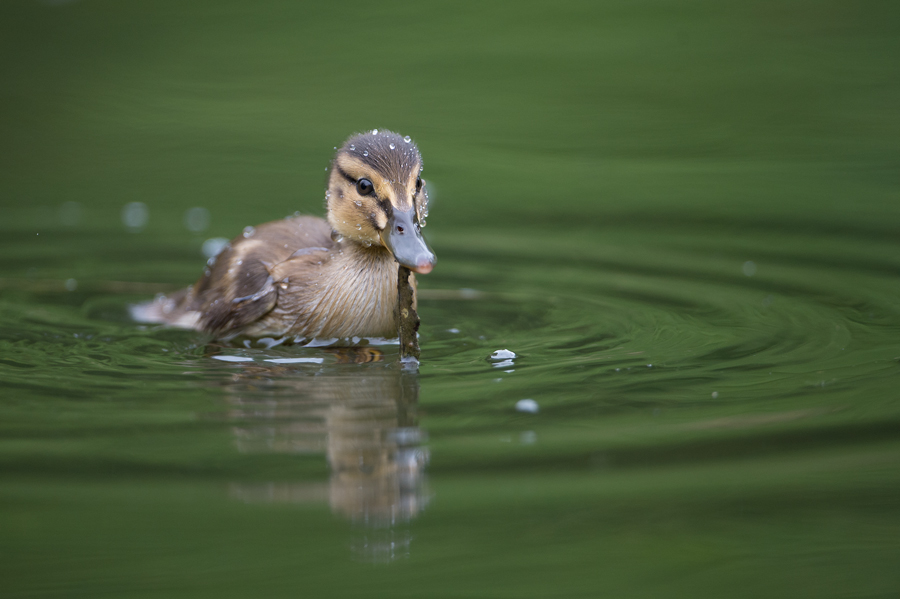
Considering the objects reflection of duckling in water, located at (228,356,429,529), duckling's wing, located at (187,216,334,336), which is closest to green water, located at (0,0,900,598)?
reflection of duckling in water, located at (228,356,429,529)

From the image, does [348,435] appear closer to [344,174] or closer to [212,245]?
[344,174]

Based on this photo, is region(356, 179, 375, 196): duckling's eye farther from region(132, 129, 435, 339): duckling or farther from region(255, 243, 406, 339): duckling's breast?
region(255, 243, 406, 339): duckling's breast

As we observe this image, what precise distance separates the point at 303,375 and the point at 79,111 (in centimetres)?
650

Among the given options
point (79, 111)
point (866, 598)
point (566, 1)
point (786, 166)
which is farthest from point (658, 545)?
point (566, 1)

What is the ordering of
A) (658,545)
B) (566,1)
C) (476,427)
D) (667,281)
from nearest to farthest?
(658,545)
(476,427)
(667,281)
(566,1)

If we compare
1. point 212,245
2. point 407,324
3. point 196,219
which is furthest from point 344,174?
point 196,219

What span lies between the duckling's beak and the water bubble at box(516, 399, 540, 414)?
0.80m

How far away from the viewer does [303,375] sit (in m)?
4.88

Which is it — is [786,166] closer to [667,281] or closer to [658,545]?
[667,281]

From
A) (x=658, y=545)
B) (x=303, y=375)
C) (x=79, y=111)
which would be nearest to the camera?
(x=658, y=545)

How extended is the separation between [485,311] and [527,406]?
198cm

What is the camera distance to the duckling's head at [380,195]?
17.0 ft

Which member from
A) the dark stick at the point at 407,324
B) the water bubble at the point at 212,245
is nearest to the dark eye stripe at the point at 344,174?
the dark stick at the point at 407,324

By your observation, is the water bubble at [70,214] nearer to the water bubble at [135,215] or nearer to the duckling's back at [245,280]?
the water bubble at [135,215]
